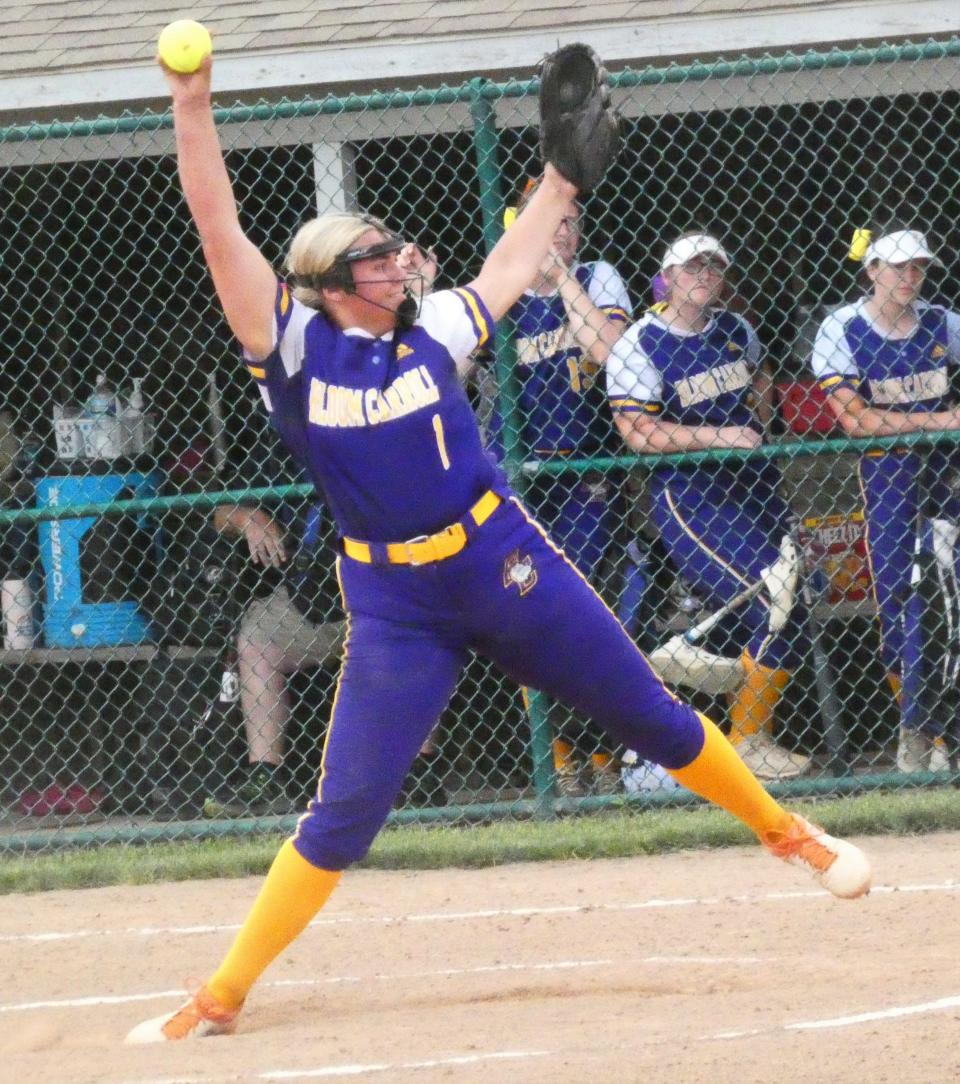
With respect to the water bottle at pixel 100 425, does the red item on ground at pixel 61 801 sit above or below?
below

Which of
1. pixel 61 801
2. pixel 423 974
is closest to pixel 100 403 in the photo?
pixel 61 801

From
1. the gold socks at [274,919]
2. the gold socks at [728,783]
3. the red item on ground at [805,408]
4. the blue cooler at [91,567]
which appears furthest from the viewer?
the blue cooler at [91,567]

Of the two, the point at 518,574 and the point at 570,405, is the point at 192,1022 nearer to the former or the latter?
the point at 518,574

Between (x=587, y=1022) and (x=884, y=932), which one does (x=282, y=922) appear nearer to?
(x=587, y=1022)

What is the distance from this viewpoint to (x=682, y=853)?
237 inches

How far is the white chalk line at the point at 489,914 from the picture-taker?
532 centimetres

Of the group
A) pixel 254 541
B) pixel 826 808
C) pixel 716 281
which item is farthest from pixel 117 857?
pixel 716 281

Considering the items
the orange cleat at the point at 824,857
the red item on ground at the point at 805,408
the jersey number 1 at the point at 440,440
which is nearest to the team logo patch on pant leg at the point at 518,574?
the jersey number 1 at the point at 440,440

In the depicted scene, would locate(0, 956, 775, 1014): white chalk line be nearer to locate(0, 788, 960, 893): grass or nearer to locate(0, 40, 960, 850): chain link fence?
locate(0, 788, 960, 893): grass

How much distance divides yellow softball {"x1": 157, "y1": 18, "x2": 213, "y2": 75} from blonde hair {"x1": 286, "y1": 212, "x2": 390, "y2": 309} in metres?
0.51

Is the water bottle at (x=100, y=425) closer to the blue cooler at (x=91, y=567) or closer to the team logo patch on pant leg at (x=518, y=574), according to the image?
the blue cooler at (x=91, y=567)

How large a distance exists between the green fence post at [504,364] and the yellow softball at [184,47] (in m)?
2.62

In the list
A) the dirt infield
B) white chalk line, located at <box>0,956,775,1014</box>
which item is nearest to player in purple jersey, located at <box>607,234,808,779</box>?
the dirt infield

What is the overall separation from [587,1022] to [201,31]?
2301mm
